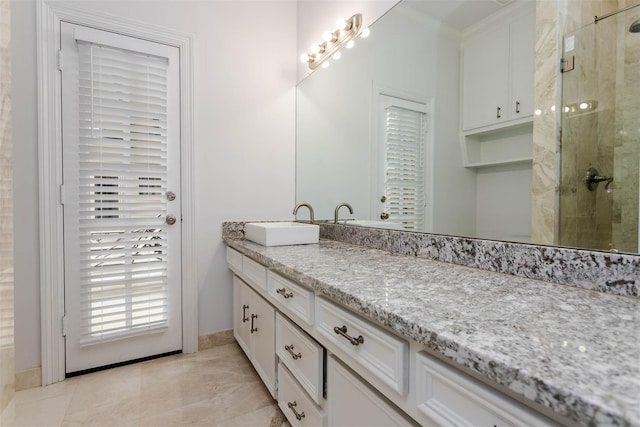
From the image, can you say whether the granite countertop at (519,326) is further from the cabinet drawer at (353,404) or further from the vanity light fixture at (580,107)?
the vanity light fixture at (580,107)

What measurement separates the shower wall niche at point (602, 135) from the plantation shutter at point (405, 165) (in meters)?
0.52

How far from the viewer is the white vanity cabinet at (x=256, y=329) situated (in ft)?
4.73

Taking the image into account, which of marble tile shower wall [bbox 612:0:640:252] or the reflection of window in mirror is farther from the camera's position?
the reflection of window in mirror

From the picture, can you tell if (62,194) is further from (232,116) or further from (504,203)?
(504,203)

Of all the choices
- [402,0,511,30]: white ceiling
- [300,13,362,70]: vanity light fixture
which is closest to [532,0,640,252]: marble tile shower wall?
[402,0,511,30]: white ceiling

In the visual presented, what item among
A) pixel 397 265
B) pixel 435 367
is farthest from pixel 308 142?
pixel 435 367

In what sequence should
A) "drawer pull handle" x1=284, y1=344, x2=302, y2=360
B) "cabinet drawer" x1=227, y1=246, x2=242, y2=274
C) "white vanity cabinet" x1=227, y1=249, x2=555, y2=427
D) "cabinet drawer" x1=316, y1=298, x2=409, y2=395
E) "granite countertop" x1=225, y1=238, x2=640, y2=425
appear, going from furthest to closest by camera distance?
"cabinet drawer" x1=227, y1=246, x2=242, y2=274 → "drawer pull handle" x1=284, y1=344, x2=302, y2=360 → "cabinet drawer" x1=316, y1=298, x2=409, y2=395 → "white vanity cabinet" x1=227, y1=249, x2=555, y2=427 → "granite countertop" x1=225, y1=238, x2=640, y2=425

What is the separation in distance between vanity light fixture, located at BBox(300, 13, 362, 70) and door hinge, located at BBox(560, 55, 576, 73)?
109cm

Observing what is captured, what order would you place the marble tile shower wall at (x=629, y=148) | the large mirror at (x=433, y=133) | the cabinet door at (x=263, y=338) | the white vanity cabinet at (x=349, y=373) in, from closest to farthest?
the white vanity cabinet at (x=349, y=373) < the marble tile shower wall at (x=629, y=148) < the large mirror at (x=433, y=133) < the cabinet door at (x=263, y=338)

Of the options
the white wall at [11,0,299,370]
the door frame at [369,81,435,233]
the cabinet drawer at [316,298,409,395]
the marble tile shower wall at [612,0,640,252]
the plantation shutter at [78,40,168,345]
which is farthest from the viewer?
the white wall at [11,0,299,370]

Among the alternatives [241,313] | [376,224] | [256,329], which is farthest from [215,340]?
[376,224]

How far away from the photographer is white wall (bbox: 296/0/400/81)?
169cm

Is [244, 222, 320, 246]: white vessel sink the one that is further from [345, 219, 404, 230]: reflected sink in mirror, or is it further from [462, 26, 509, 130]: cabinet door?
[462, 26, 509, 130]: cabinet door

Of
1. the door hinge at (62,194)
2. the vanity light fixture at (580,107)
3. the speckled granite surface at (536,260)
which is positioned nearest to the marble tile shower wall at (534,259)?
the speckled granite surface at (536,260)
